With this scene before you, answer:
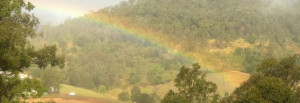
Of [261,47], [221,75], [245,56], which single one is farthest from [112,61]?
Answer: [261,47]

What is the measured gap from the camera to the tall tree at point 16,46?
12562mm

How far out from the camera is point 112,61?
142125 millimetres

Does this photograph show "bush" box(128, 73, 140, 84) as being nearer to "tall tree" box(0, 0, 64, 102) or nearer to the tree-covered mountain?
the tree-covered mountain

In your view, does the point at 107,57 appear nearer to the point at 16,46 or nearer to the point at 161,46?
the point at 161,46

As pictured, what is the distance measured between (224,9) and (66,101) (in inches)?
5764

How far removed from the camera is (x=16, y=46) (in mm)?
12602

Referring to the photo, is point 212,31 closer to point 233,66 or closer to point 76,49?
point 233,66

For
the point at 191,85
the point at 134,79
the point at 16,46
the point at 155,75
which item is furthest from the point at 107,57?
the point at 16,46

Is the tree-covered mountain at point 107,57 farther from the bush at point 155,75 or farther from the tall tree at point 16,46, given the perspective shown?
the tall tree at point 16,46

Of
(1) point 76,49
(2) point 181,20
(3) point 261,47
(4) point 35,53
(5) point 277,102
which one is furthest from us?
(2) point 181,20

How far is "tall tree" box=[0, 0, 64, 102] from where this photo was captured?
12.6 metres

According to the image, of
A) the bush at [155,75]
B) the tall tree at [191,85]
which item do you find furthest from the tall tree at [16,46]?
the bush at [155,75]

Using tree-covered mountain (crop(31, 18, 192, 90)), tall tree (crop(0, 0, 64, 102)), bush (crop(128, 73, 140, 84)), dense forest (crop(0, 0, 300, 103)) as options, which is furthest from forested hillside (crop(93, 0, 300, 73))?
tall tree (crop(0, 0, 64, 102))

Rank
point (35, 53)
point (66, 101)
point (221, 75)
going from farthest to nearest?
point (221, 75), point (66, 101), point (35, 53)
